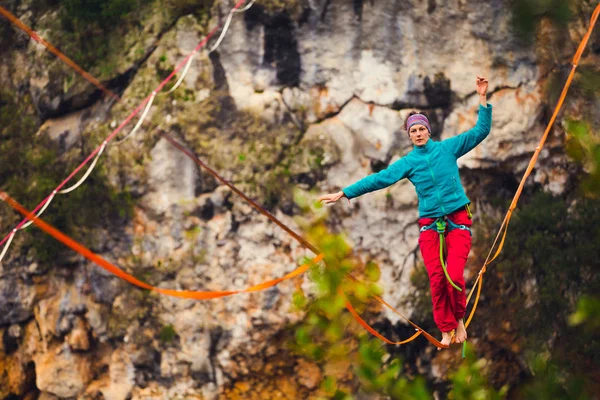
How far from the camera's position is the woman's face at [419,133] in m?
5.03

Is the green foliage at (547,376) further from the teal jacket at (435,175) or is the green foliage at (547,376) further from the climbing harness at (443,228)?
the teal jacket at (435,175)

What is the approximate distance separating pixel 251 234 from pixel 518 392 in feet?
11.9

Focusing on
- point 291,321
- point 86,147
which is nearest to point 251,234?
point 291,321

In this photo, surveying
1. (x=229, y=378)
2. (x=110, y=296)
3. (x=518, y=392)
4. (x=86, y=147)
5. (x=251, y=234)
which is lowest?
(x=518, y=392)

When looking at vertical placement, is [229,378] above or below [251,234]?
below

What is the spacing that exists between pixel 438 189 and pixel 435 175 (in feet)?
0.31

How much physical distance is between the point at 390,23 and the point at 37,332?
5447 millimetres

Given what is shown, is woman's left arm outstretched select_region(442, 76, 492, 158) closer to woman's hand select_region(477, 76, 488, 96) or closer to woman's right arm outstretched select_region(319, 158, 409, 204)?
woman's hand select_region(477, 76, 488, 96)

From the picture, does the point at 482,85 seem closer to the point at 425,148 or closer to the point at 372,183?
the point at 425,148

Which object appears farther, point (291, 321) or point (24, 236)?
point (24, 236)

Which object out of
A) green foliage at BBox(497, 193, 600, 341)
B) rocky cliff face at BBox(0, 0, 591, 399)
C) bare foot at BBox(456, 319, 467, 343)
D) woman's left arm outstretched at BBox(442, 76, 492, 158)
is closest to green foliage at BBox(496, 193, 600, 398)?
green foliage at BBox(497, 193, 600, 341)

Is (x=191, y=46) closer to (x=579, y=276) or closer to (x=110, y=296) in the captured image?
(x=110, y=296)

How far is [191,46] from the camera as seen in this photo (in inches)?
354

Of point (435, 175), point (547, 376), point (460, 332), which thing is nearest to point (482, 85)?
point (435, 175)
